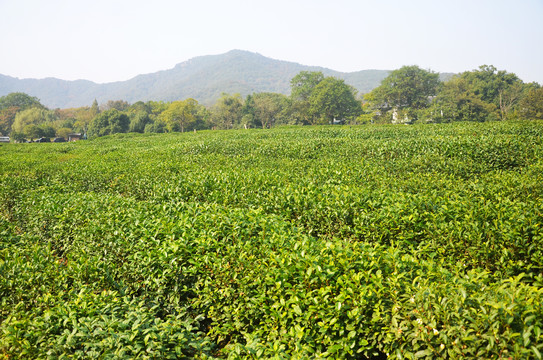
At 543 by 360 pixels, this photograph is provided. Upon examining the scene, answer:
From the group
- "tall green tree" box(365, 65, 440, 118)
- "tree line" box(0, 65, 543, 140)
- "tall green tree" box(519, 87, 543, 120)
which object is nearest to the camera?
"tall green tree" box(519, 87, 543, 120)

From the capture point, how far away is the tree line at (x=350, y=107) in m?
53.3

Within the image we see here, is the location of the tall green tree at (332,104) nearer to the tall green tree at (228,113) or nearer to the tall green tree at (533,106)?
the tall green tree at (228,113)

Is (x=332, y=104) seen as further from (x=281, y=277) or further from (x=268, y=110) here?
(x=281, y=277)

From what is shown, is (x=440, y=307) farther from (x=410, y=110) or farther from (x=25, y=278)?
(x=410, y=110)

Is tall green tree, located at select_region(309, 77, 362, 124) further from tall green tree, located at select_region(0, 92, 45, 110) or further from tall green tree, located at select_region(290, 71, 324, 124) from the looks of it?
tall green tree, located at select_region(0, 92, 45, 110)

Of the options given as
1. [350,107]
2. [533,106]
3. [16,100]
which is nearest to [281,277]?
[533,106]

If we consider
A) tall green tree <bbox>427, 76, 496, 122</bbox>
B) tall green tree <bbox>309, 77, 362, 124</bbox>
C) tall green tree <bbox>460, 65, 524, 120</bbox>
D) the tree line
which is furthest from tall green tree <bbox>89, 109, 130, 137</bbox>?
tall green tree <bbox>460, 65, 524, 120</bbox>

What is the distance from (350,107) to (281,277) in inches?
2829

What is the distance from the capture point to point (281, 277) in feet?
11.2

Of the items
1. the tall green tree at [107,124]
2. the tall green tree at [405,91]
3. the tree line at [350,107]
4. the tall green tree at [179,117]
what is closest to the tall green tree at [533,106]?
the tree line at [350,107]

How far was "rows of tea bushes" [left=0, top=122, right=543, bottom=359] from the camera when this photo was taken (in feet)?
8.59

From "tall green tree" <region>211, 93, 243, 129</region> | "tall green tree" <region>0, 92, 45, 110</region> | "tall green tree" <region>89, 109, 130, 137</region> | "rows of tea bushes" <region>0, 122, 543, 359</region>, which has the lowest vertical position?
"rows of tea bushes" <region>0, 122, 543, 359</region>

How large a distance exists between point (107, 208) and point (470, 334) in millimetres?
6140

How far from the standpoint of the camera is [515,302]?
238 centimetres
